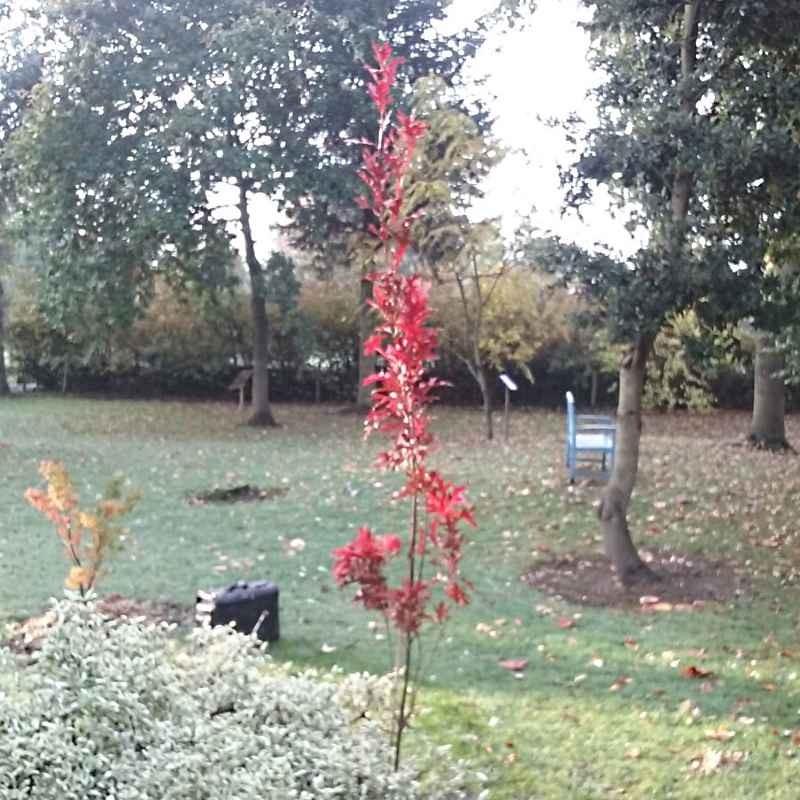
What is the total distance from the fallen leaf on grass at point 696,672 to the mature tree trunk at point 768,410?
31.2 feet

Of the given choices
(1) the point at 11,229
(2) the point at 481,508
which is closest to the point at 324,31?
(1) the point at 11,229

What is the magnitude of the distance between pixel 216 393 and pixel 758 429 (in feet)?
40.2

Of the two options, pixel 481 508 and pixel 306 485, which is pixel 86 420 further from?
pixel 481 508

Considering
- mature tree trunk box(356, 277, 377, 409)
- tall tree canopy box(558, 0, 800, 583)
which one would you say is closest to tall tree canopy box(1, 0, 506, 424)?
mature tree trunk box(356, 277, 377, 409)

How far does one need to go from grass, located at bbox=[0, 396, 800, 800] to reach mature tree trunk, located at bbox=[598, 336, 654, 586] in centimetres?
69

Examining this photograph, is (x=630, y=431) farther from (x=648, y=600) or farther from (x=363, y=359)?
(x=363, y=359)

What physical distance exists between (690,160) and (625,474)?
2.20 m

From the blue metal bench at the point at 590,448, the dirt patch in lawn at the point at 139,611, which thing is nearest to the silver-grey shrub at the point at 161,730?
the dirt patch in lawn at the point at 139,611

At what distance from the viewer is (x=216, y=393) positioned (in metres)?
22.7

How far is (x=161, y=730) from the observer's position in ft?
9.74

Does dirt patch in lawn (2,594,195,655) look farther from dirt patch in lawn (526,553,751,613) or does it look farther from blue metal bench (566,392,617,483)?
blue metal bench (566,392,617,483)

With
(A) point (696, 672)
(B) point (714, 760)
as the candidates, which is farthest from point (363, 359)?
(B) point (714, 760)

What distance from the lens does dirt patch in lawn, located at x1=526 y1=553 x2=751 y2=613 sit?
265 inches

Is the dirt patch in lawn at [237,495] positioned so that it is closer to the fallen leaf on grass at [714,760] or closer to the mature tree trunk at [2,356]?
the fallen leaf on grass at [714,760]
